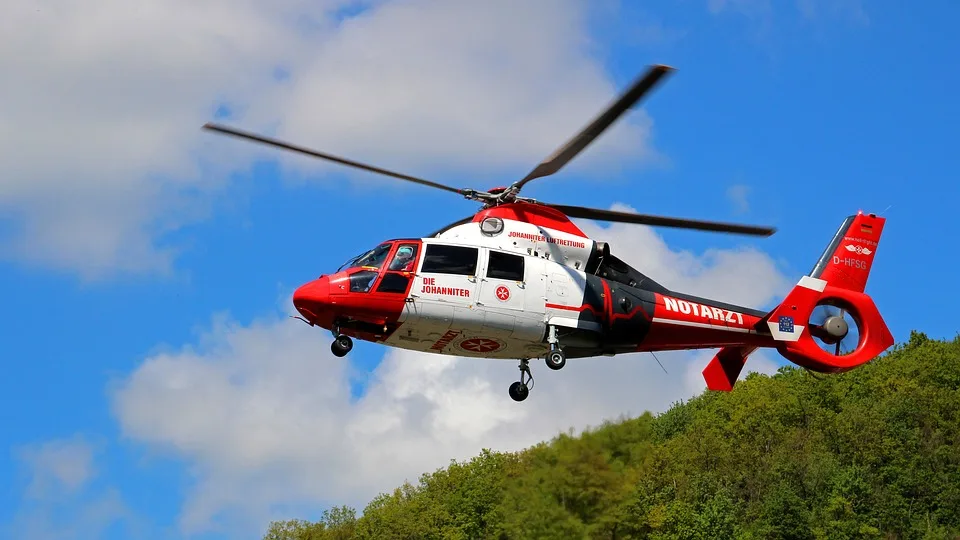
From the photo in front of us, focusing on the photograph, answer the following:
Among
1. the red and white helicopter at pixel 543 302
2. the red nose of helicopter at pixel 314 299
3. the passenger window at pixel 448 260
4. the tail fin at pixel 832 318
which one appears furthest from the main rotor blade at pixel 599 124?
the tail fin at pixel 832 318

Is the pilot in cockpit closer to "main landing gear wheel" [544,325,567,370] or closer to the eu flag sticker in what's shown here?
"main landing gear wheel" [544,325,567,370]

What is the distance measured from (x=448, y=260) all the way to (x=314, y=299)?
3.56m

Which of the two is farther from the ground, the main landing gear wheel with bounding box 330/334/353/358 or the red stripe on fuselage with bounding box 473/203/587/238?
the red stripe on fuselage with bounding box 473/203/587/238

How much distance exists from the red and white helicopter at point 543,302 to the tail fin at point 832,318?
40 mm

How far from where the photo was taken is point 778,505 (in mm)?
77125

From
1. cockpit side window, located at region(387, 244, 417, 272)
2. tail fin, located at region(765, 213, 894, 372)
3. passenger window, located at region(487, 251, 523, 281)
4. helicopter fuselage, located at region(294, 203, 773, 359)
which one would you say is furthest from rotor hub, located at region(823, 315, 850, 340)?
cockpit side window, located at region(387, 244, 417, 272)

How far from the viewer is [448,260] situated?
35.9m

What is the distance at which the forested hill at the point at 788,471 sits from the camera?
76.6 meters

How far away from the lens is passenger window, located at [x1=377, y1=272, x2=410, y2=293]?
3525 centimetres

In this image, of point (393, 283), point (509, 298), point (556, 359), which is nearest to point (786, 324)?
point (556, 359)

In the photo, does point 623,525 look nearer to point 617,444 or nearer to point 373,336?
point 617,444

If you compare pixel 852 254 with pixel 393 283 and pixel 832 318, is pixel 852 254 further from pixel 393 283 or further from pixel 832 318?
pixel 393 283

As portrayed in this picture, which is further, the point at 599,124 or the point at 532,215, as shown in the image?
the point at 532,215

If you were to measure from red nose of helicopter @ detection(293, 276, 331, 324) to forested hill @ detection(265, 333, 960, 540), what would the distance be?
23.0 m
